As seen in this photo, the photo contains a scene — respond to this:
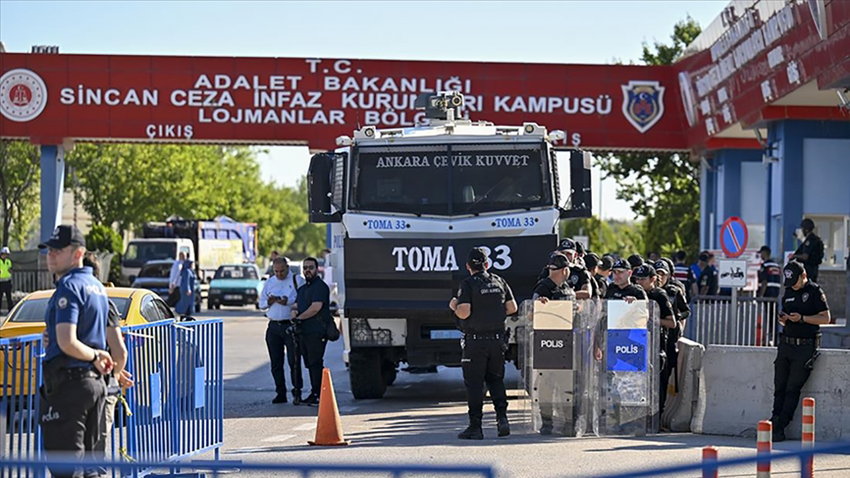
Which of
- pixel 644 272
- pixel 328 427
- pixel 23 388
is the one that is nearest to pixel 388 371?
pixel 644 272

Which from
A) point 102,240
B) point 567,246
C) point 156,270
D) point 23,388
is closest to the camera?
point 23,388

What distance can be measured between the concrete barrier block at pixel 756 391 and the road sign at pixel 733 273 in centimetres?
692

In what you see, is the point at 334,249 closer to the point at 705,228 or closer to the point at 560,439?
the point at 560,439

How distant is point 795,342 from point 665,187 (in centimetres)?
3724

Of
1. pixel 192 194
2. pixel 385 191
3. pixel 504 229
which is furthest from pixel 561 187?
pixel 192 194

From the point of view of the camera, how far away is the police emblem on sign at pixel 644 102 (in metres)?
35.7

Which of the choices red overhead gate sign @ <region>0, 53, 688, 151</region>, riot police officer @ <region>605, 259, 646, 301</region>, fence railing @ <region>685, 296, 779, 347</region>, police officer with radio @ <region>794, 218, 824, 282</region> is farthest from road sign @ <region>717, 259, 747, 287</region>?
red overhead gate sign @ <region>0, 53, 688, 151</region>

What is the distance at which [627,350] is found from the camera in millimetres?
13469

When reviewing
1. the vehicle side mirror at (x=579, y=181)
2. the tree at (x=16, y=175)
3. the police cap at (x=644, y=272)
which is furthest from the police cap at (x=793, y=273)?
the tree at (x=16, y=175)

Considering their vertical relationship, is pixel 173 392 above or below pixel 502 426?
above

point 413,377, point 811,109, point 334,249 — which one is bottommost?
point 413,377

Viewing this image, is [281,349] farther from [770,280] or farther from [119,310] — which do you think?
[770,280]

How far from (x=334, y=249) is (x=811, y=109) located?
1353 centimetres

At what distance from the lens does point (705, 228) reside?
3650cm
